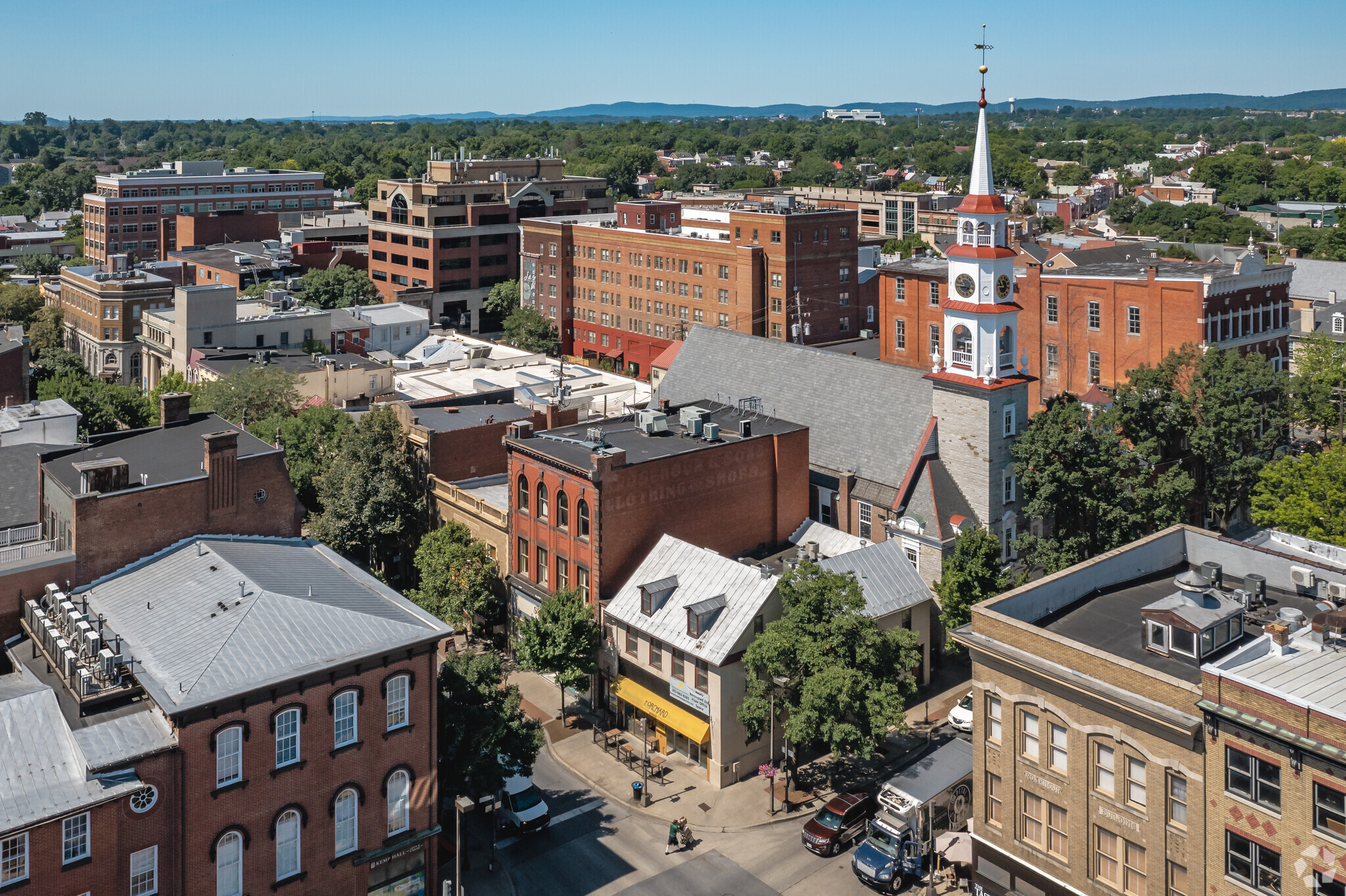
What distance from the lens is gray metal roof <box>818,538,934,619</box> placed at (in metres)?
57.4

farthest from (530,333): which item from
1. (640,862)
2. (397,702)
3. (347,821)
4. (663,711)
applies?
(347,821)

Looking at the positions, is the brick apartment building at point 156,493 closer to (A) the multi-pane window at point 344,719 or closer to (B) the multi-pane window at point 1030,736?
(A) the multi-pane window at point 344,719

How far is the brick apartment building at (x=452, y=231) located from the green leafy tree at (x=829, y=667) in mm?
112990

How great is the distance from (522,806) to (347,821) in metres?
9.05

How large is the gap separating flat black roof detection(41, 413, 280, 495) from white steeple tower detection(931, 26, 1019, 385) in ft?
118

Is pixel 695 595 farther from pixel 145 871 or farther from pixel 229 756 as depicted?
pixel 145 871

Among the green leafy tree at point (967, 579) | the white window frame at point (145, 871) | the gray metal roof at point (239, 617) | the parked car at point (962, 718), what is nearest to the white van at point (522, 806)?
the gray metal roof at point (239, 617)

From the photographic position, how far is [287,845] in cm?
3859

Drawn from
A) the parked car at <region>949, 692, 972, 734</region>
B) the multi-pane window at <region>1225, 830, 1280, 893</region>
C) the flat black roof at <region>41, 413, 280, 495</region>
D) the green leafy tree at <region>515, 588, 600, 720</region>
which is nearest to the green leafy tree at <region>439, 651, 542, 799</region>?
the green leafy tree at <region>515, 588, 600, 720</region>

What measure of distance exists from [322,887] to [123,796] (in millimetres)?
7834

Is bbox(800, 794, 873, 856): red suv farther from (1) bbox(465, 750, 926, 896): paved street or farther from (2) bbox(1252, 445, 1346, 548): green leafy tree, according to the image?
(2) bbox(1252, 445, 1346, 548): green leafy tree

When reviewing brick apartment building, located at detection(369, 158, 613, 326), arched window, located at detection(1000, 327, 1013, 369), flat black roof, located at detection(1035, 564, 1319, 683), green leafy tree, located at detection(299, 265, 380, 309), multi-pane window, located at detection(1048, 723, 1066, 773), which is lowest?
multi-pane window, located at detection(1048, 723, 1066, 773)

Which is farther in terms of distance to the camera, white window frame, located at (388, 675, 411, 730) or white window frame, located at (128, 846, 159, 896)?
white window frame, located at (388, 675, 411, 730)

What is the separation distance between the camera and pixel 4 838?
32.5 meters
